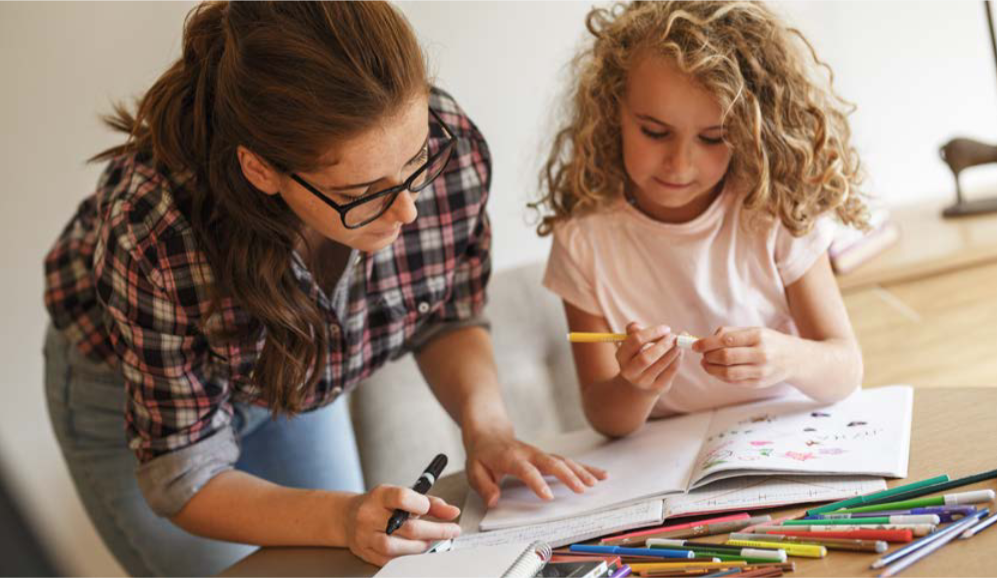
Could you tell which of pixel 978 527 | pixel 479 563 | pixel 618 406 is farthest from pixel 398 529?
pixel 978 527

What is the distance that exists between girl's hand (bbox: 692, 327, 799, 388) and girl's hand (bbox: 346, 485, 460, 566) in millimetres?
347

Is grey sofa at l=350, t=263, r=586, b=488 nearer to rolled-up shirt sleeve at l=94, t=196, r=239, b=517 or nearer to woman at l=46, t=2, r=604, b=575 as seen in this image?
woman at l=46, t=2, r=604, b=575

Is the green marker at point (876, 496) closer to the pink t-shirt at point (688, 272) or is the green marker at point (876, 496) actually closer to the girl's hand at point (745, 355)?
the girl's hand at point (745, 355)

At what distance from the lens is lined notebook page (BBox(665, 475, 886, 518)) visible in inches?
38.8

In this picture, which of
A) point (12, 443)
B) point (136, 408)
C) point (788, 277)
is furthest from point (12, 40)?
point (788, 277)

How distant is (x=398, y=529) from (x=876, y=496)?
0.49 metres

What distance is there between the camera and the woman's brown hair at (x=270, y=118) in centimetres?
103

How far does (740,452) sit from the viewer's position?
111cm

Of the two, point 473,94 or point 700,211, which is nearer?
point 700,211

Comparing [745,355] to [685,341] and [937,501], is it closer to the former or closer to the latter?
[685,341]

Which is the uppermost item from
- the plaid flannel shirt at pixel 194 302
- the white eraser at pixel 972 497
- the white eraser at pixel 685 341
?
the plaid flannel shirt at pixel 194 302

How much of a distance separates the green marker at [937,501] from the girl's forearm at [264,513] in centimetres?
56

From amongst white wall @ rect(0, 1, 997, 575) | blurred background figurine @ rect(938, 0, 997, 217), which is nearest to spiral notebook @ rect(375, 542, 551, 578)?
white wall @ rect(0, 1, 997, 575)

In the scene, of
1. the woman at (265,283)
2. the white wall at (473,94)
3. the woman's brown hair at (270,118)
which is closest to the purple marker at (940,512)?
the woman at (265,283)
